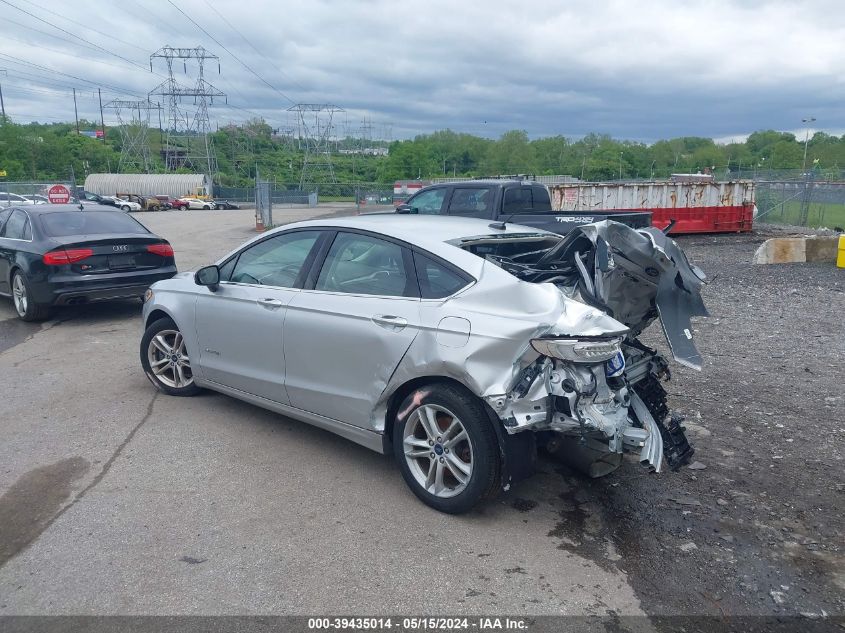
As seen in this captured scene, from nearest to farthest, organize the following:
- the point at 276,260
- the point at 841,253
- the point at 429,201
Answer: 1. the point at 276,260
2. the point at 429,201
3. the point at 841,253

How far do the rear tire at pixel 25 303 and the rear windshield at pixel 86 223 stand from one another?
76 cm

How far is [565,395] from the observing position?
3.66m

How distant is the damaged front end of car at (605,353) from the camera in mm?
3689

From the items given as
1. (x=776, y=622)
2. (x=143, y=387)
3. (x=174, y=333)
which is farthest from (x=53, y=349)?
(x=776, y=622)

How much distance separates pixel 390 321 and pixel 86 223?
7.16 meters

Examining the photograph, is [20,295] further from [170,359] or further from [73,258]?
[170,359]

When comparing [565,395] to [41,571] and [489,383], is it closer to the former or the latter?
[489,383]

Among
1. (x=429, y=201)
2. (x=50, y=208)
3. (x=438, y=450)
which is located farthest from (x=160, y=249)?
(x=438, y=450)

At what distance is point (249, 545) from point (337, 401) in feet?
3.77

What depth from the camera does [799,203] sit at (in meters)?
27.1

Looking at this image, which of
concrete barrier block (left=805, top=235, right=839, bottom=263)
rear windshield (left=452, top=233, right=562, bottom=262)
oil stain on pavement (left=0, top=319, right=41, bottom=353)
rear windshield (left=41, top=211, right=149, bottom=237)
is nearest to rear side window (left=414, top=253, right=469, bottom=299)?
rear windshield (left=452, top=233, right=562, bottom=262)

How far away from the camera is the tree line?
64.2 meters

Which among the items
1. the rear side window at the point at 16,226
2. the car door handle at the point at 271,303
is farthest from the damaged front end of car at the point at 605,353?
the rear side window at the point at 16,226

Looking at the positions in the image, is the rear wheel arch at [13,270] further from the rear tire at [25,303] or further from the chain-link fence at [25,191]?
the chain-link fence at [25,191]
